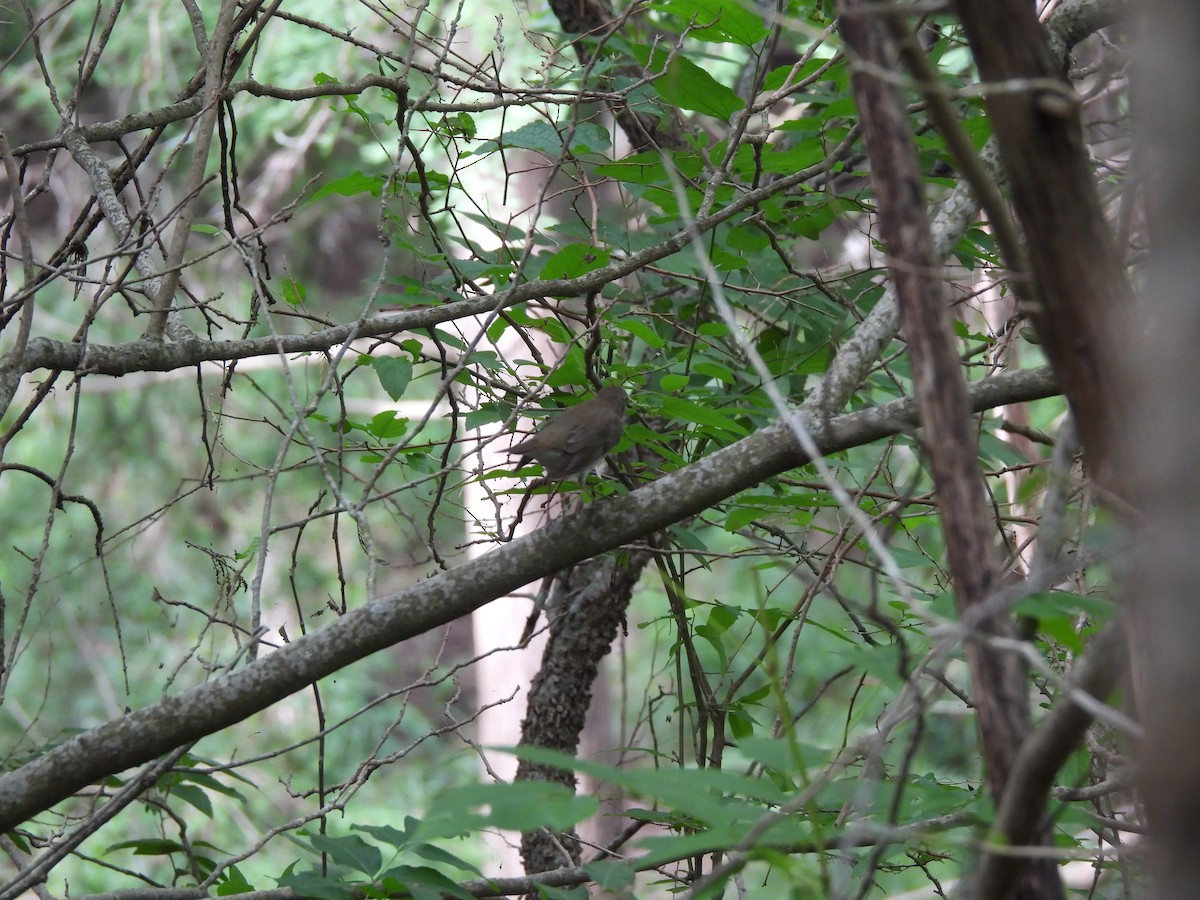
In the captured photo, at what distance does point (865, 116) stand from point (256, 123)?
853 cm

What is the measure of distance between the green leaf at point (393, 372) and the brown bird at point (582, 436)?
0.93 ft

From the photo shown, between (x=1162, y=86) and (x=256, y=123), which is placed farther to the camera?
(x=256, y=123)

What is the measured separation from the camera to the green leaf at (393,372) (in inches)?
92.0

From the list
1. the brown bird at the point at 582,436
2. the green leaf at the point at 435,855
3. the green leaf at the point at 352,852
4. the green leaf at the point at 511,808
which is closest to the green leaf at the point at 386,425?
the brown bird at the point at 582,436

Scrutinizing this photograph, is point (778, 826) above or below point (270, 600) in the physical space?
below

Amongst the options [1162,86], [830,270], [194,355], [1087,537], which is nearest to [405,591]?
[194,355]

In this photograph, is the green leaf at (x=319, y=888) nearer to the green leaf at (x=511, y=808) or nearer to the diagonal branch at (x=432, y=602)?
the diagonal branch at (x=432, y=602)

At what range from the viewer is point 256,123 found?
345 inches

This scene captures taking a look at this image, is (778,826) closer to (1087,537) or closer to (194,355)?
(1087,537)

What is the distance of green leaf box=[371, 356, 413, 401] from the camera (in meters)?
2.34

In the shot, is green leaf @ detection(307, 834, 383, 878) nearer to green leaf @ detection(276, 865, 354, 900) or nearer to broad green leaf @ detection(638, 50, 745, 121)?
green leaf @ detection(276, 865, 354, 900)

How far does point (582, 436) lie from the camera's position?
2.38m

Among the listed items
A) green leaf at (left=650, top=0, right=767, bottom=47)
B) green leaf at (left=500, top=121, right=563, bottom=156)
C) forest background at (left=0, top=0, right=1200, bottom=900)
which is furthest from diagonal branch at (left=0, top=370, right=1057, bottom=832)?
green leaf at (left=500, top=121, right=563, bottom=156)

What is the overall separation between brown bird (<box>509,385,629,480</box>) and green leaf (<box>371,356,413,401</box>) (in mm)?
284
